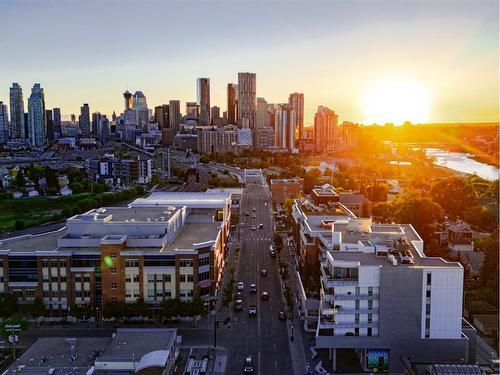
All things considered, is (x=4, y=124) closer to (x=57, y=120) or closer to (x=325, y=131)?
(x=57, y=120)

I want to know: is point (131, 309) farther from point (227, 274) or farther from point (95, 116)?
point (95, 116)

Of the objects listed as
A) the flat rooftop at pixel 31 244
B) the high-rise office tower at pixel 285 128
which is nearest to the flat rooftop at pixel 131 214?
the flat rooftop at pixel 31 244

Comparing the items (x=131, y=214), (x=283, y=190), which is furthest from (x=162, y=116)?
(x=131, y=214)

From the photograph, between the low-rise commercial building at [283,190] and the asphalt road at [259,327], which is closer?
the asphalt road at [259,327]

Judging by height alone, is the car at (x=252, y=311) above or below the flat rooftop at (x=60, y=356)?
below

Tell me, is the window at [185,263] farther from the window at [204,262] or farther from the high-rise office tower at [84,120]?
the high-rise office tower at [84,120]
